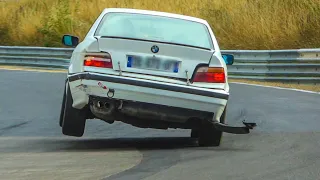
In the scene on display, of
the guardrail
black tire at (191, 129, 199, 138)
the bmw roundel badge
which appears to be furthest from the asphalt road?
the guardrail

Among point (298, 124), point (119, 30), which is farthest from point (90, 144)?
point (298, 124)

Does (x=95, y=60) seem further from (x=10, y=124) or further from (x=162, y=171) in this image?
(x=10, y=124)

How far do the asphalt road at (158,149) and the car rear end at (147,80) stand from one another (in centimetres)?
44

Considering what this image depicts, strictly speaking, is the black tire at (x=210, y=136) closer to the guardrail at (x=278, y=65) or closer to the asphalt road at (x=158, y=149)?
the asphalt road at (x=158, y=149)

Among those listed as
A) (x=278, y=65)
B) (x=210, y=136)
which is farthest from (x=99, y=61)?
(x=278, y=65)

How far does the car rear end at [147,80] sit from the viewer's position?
755 centimetres

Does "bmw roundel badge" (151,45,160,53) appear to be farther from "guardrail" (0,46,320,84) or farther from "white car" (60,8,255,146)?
"guardrail" (0,46,320,84)

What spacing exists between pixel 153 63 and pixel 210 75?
566mm

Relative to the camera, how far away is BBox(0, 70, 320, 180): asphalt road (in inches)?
262

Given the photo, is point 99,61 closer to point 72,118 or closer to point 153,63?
point 153,63

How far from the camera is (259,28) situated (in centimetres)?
2580

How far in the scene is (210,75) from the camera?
306 inches

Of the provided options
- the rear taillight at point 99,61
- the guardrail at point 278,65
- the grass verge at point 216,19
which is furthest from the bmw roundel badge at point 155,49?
the grass verge at point 216,19

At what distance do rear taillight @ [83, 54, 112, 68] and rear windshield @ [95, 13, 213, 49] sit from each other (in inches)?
18.3
